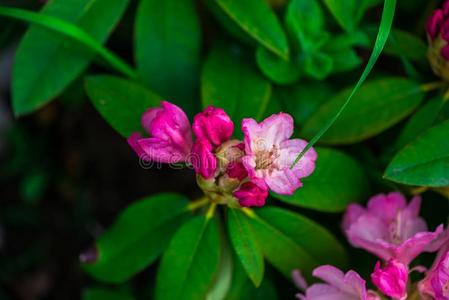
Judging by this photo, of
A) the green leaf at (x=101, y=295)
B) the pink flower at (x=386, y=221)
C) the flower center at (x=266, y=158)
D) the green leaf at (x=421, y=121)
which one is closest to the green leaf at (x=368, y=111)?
the green leaf at (x=421, y=121)

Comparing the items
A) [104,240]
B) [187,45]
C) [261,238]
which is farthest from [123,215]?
[187,45]

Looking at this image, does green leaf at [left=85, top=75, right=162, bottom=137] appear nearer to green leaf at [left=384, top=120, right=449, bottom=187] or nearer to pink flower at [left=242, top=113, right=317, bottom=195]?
pink flower at [left=242, top=113, right=317, bottom=195]

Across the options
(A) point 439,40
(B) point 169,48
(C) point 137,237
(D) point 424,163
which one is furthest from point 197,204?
(A) point 439,40

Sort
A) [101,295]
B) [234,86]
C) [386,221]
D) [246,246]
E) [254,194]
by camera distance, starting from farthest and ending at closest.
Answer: [101,295] < [234,86] < [386,221] < [246,246] < [254,194]

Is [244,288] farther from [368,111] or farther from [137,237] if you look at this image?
[368,111]

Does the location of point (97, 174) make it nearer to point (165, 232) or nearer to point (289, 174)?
point (165, 232)

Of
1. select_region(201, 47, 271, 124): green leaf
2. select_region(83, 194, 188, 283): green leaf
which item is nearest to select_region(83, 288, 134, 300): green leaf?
select_region(83, 194, 188, 283): green leaf
